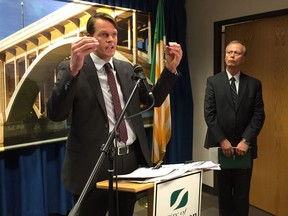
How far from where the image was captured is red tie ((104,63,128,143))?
5.20 ft

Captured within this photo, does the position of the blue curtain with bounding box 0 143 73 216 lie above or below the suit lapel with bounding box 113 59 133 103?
below

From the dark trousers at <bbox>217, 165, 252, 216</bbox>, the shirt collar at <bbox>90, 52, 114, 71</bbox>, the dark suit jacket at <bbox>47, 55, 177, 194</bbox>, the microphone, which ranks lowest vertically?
the dark trousers at <bbox>217, 165, 252, 216</bbox>

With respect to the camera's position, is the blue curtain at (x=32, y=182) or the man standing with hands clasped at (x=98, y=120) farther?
the blue curtain at (x=32, y=182)

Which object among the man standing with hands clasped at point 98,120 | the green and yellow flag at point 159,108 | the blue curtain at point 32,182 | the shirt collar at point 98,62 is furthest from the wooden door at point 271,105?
the shirt collar at point 98,62

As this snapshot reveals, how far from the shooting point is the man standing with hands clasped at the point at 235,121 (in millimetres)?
2578

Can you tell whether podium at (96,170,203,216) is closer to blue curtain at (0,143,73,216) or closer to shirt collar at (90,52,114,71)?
shirt collar at (90,52,114,71)

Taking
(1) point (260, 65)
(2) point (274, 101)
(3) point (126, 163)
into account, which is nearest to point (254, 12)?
(1) point (260, 65)

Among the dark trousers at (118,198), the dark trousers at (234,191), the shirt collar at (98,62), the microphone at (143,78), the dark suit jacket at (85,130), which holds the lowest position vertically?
the dark trousers at (234,191)

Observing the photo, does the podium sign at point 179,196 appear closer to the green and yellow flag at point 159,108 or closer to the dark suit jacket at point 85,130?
the dark suit jacket at point 85,130

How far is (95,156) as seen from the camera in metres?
1.54

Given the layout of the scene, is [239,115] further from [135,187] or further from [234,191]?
[135,187]

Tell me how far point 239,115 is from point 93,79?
1.45 m

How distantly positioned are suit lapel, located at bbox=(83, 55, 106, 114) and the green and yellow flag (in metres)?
1.83

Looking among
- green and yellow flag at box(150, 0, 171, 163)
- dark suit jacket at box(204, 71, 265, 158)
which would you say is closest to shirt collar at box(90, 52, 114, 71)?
dark suit jacket at box(204, 71, 265, 158)
